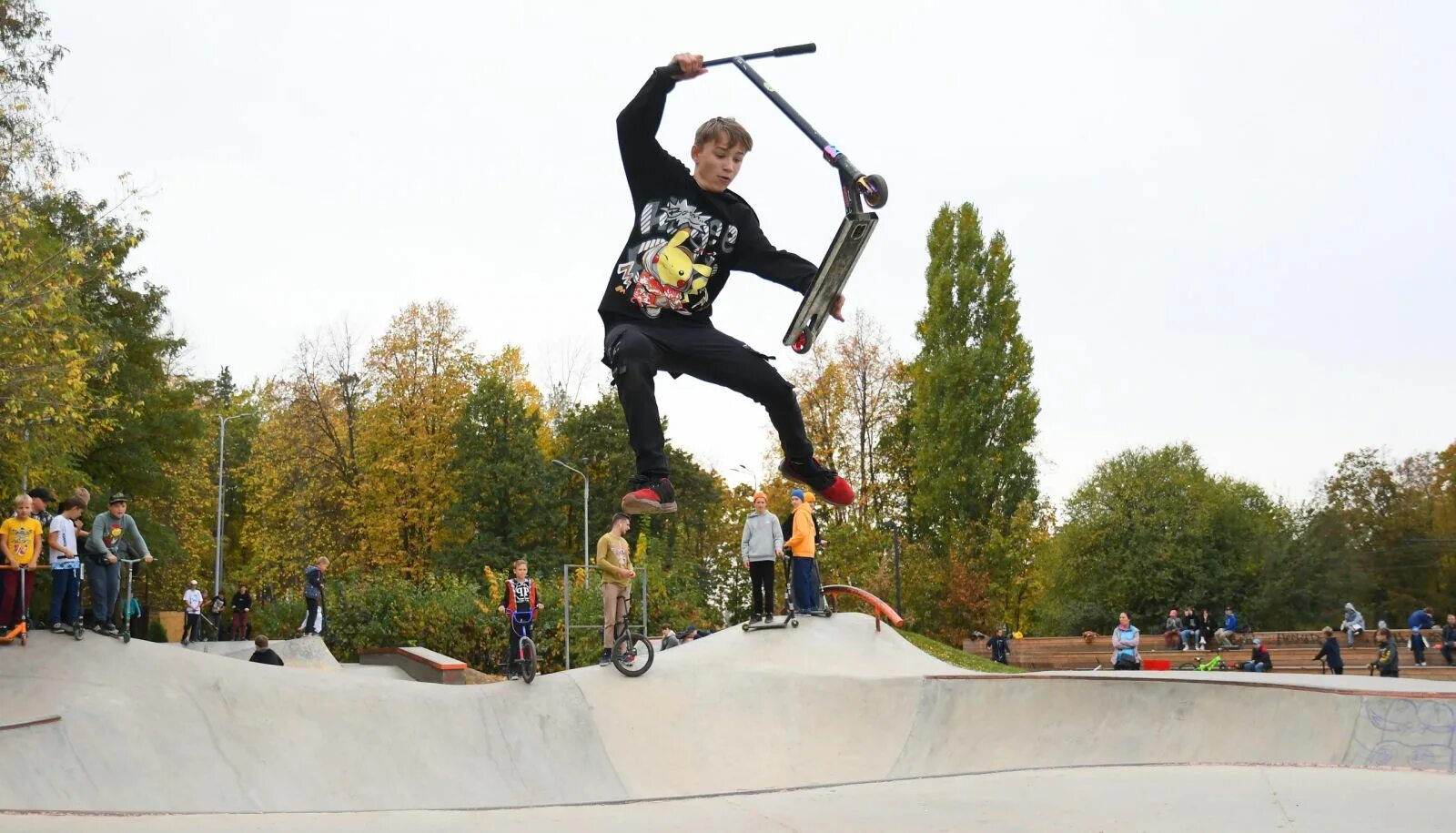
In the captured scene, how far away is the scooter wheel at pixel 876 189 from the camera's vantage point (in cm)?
579

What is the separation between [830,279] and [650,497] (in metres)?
1.60

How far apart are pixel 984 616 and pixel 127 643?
3309cm

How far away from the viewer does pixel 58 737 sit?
879 centimetres

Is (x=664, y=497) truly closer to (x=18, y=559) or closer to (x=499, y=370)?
(x=18, y=559)

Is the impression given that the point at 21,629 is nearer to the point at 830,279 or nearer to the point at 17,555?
the point at 17,555

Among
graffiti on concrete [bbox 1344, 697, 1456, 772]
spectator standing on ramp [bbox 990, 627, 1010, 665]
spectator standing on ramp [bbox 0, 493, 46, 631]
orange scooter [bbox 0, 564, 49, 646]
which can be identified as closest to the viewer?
graffiti on concrete [bbox 1344, 697, 1456, 772]

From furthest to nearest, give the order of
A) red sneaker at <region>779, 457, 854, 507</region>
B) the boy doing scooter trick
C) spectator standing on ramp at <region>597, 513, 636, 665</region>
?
spectator standing on ramp at <region>597, 513, 636, 665</region> < red sneaker at <region>779, 457, 854, 507</region> < the boy doing scooter trick

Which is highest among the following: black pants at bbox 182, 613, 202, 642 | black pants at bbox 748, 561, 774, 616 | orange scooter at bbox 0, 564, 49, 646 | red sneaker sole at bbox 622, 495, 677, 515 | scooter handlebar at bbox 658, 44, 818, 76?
scooter handlebar at bbox 658, 44, 818, 76

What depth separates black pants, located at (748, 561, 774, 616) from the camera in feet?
44.5

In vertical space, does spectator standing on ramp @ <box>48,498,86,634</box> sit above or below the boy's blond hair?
below

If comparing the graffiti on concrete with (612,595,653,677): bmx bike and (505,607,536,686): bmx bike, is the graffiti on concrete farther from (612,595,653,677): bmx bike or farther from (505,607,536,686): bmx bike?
(505,607,536,686): bmx bike

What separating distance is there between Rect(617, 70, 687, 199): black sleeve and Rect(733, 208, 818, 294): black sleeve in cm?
52

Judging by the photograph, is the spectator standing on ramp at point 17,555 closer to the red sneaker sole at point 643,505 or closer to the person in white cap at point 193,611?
the red sneaker sole at point 643,505

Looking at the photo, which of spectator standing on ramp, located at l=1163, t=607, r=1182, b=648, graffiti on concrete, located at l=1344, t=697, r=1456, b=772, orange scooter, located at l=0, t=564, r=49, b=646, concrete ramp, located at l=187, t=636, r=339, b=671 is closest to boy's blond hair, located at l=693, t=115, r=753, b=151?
graffiti on concrete, located at l=1344, t=697, r=1456, b=772
